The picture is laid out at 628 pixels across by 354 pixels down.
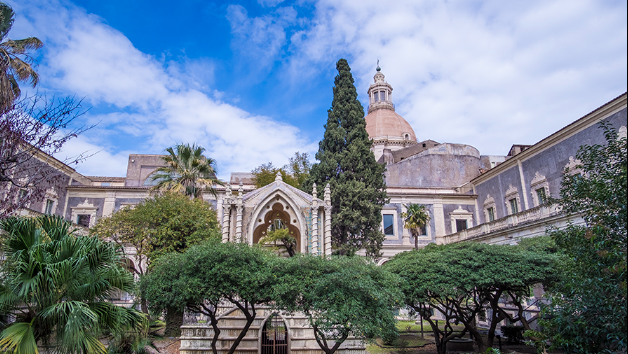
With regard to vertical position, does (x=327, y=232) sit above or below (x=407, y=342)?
above

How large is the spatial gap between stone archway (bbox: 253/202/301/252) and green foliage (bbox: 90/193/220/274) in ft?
6.59

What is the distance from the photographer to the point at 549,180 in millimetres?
24906

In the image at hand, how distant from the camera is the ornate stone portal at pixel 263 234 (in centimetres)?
1445

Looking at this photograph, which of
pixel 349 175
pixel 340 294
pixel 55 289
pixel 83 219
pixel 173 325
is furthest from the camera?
pixel 83 219

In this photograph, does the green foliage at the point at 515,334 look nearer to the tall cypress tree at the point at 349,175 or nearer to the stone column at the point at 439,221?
the tall cypress tree at the point at 349,175

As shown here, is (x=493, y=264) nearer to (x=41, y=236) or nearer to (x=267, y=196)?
(x=267, y=196)

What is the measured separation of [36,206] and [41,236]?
2401 cm

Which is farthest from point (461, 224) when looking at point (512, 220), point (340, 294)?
point (340, 294)

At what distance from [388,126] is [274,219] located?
3802cm

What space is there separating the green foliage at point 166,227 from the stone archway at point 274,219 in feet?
6.59

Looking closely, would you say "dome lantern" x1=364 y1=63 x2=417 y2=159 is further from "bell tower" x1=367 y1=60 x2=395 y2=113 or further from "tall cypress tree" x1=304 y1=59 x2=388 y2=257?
"tall cypress tree" x1=304 y1=59 x2=388 y2=257

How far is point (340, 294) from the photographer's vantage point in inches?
384

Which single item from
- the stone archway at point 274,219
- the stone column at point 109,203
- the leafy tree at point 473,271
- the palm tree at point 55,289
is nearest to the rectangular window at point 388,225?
the stone archway at point 274,219

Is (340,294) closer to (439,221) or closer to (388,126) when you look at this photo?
(439,221)
